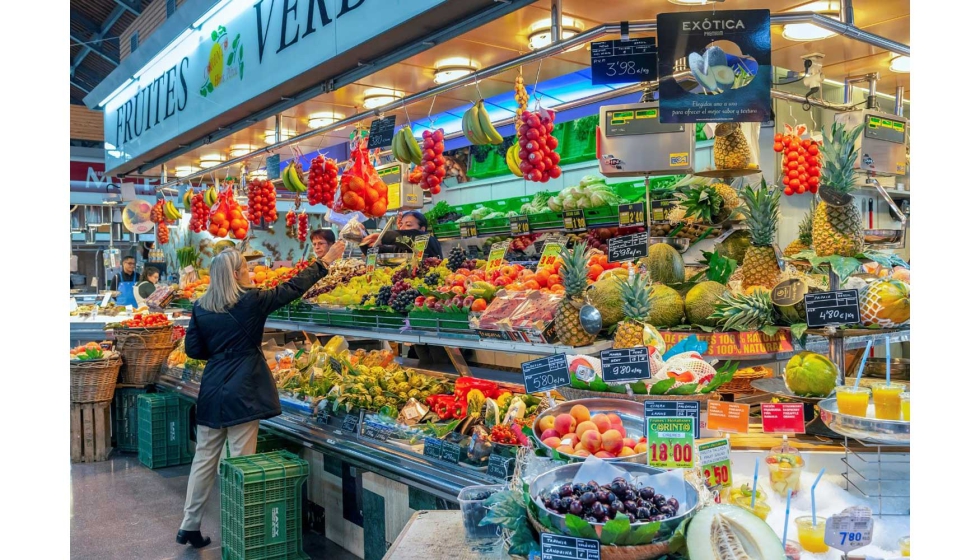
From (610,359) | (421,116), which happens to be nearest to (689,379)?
(610,359)

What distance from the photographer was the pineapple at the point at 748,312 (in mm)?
3293

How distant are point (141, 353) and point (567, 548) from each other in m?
6.44

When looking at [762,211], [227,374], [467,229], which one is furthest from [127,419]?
[762,211]

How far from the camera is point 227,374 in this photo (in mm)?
4742

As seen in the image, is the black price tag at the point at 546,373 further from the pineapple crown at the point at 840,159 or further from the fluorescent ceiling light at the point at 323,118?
the fluorescent ceiling light at the point at 323,118

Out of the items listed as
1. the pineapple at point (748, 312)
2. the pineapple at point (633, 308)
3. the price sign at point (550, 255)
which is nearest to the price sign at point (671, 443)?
the pineapple at point (633, 308)

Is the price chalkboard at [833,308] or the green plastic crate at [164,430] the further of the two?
the green plastic crate at [164,430]

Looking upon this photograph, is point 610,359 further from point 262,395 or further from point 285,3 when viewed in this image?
point 285,3

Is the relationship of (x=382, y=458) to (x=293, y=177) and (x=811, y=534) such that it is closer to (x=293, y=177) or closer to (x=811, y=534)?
(x=811, y=534)

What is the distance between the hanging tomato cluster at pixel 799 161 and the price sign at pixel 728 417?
3.80m

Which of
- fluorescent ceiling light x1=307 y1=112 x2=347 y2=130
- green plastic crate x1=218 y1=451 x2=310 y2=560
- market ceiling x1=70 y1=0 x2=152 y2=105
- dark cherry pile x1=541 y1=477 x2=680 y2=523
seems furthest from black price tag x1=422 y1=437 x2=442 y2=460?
market ceiling x1=70 y1=0 x2=152 y2=105

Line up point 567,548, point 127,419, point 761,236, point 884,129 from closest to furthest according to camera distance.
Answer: point 567,548 → point 761,236 → point 884,129 → point 127,419

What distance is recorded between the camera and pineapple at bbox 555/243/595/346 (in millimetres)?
3461
